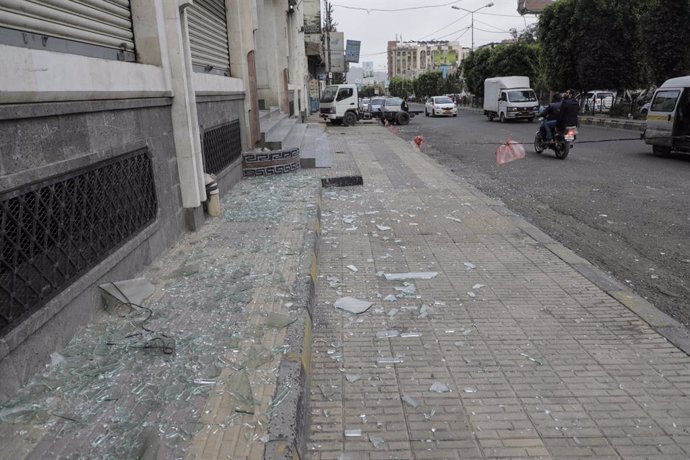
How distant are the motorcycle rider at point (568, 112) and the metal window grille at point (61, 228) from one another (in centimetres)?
1271

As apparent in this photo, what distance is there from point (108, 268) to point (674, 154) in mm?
16000

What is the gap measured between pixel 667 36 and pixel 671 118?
11.6m

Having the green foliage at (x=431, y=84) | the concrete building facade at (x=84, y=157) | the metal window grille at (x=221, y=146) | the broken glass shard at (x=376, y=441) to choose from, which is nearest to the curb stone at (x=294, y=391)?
the broken glass shard at (x=376, y=441)

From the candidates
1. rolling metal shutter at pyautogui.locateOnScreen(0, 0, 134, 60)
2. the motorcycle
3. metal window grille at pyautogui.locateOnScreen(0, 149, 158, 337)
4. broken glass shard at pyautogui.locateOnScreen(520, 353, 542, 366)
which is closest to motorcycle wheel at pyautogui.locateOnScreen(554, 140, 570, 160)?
the motorcycle

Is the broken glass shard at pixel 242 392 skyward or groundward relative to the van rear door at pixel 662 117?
groundward

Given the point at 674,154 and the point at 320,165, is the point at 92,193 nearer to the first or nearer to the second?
the point at 320,165

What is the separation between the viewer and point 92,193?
3754 millimetres

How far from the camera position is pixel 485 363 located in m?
→ 3.64

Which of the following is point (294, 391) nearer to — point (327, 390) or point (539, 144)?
point (327, 390)

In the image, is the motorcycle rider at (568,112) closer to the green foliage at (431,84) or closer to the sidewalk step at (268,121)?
the sidewalk step at (268,121)

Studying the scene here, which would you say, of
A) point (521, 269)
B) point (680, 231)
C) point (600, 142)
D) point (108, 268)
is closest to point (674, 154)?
point (600, 142)

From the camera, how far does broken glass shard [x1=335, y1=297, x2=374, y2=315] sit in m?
4.52

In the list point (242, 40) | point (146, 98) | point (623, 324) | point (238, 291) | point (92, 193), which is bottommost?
point (623, 324)

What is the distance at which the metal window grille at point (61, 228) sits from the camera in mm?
2748
